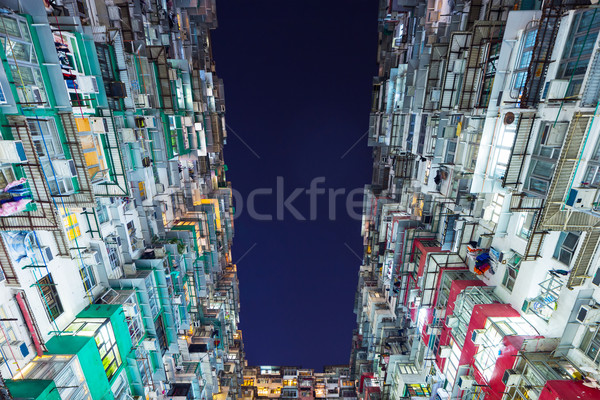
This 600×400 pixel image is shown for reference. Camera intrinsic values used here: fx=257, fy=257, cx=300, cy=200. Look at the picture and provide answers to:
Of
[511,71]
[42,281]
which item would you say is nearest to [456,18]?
[511,71]

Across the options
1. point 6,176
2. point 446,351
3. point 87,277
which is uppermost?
point 6,176

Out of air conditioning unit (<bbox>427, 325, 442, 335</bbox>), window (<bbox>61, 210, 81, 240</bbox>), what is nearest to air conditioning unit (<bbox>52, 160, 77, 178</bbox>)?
window (<bbox>61, 210, 81, 240</bbox>)

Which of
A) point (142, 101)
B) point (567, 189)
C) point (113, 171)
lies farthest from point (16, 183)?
point (567, 189)

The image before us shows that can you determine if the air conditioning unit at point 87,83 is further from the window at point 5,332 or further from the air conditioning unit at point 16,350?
the air conditioning unit at point 16,350

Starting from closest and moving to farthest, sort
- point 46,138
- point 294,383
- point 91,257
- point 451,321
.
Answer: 1. point 46,138
2. point 91,257
3. point 451,321
4. point 294,383

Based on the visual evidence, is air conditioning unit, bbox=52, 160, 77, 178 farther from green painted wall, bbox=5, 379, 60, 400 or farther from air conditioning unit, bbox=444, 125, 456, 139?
air conditioning unit, bbox=444, 125, 456, 139

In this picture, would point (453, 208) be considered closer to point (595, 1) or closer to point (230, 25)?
point (595, 1)

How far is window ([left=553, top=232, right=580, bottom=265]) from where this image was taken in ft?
34.6

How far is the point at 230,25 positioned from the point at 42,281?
3503 centimetres

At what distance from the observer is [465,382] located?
14781 mm

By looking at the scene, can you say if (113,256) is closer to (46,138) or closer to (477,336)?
(46,138)

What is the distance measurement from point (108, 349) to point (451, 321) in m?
20.6

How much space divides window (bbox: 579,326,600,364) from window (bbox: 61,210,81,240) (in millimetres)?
23634

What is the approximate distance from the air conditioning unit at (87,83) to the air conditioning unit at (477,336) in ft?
77.6
